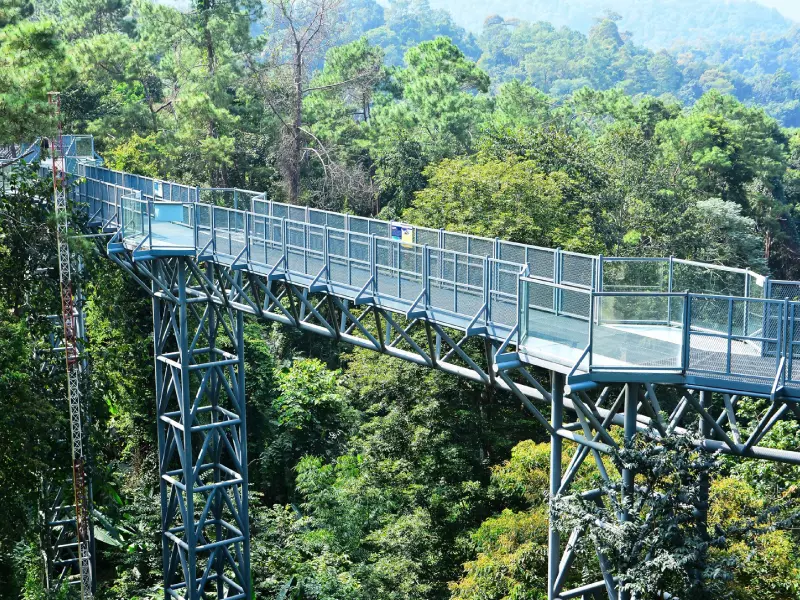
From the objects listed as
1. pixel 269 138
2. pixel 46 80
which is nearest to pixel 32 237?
pixel 46 80

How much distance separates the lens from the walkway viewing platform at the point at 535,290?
11875 millimetres

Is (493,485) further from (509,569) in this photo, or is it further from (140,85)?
(140,85)

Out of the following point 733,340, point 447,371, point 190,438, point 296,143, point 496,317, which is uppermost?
point 733,340

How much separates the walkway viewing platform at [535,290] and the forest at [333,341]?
1456 mm

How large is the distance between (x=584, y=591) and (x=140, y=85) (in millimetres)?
44517

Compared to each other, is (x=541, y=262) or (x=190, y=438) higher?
(x=541, y=262)

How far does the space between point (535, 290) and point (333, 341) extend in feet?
78.8

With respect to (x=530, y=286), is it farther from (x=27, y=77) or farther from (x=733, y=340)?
(x=27, y=77)

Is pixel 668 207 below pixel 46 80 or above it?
below

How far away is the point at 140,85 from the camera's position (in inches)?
2073

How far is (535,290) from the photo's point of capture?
14.6 m

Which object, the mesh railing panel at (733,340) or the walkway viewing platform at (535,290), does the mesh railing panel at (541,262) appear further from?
the mesh railing panel at (733,340)

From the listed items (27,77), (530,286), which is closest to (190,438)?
(27,77)

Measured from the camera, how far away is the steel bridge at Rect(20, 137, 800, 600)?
1201 centimetres
